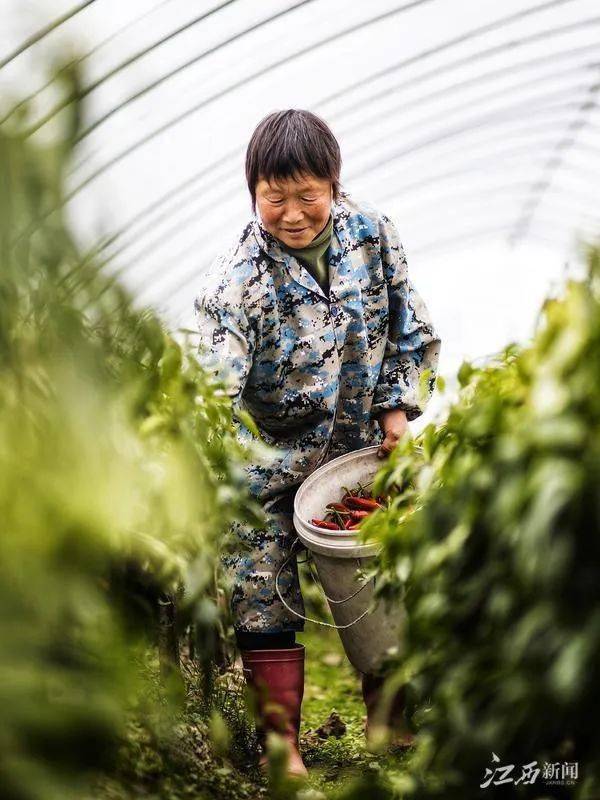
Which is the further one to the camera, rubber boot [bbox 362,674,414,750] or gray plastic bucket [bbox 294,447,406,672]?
rubber boot [bbox 362,674,414,750]

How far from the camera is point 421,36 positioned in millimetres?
5816

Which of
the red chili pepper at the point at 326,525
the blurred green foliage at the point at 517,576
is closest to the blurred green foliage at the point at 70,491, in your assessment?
the blurred green foliage at the point at 517,576

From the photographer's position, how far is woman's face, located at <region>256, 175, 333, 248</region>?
302 cm

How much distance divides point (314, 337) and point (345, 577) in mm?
777

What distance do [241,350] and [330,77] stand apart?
3152 mm

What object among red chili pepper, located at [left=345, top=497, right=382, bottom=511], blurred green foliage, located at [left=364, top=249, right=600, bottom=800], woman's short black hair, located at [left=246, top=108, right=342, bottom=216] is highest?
woman's short black hair, located at [left=246, top=108, right=342, bottom=216]

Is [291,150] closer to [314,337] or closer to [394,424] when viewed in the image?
[314,337]

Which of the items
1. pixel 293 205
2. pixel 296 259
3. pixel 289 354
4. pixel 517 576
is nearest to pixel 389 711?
pixel 289 354

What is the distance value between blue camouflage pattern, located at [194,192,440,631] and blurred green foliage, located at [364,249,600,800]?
4.27ft

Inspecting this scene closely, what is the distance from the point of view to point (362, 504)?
2.88 meters

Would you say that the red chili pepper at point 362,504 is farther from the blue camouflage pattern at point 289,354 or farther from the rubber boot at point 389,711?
the rubber boot at point 389,711

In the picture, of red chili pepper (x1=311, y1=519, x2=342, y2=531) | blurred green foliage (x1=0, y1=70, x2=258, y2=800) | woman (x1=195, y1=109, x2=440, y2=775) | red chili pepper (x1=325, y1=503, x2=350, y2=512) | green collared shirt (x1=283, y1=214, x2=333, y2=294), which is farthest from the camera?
green collared shirt (x1=283, y1=214, x2=333, y2=294)

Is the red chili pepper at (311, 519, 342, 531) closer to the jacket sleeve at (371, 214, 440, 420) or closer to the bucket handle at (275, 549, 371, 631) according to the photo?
the bucket handle at (275, 549, 371, 631)

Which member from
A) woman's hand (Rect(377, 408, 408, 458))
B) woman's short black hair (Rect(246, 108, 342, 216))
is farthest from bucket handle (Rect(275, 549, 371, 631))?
woman's short black hair (Rect(246, 108, 342, 216))
